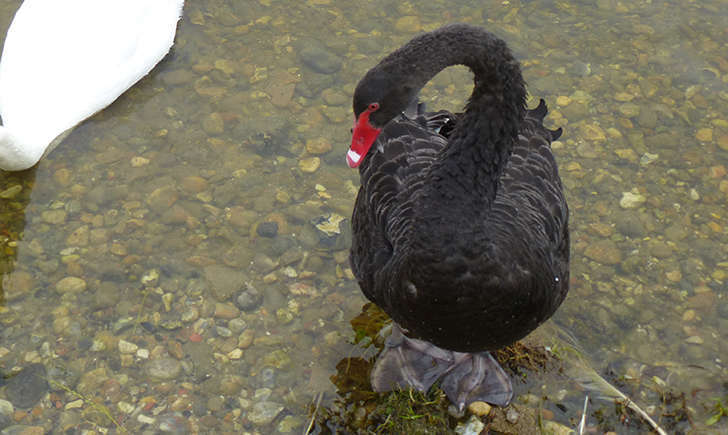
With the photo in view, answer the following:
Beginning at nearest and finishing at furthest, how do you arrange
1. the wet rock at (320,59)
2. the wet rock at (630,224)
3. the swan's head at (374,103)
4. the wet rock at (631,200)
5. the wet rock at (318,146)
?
the swan's head at (374,103) → the wet rock at (630,224) → the wet rock at (631,200) → the wet rock at (318,146) → the wet rock at (320,59)

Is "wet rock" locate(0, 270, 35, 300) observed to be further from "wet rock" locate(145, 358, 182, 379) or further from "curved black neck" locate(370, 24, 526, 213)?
"curved black neck" locate(370, 24, 526, 213)

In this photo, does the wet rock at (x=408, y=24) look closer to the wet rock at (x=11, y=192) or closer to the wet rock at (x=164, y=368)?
the wet rock at (x=11, y=192)

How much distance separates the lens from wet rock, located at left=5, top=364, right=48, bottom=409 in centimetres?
385

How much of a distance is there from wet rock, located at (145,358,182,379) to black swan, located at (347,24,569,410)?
1.15 meters

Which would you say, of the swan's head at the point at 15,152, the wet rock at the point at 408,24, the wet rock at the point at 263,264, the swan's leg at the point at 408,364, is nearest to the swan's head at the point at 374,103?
the swan's leg at the point at 408,364

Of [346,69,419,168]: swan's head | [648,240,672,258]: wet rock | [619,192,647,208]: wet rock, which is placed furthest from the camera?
[619,192,647,208]: wet rock

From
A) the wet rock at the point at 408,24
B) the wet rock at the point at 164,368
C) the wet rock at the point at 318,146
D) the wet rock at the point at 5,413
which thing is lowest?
the wet rock at the point at 164,368

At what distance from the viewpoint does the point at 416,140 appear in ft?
12.6

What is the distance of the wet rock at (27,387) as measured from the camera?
3854mm

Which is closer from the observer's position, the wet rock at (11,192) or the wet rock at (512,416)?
the wet rock at (512,416)

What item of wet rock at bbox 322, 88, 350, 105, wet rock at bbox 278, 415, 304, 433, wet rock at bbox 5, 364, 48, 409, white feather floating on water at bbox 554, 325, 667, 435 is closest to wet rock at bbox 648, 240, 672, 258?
white feather floating on water at bbox 554, 325, 667, 435

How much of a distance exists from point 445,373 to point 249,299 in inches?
47.1

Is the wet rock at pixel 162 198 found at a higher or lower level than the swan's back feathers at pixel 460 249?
lower

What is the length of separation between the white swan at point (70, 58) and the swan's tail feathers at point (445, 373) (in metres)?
2.66
